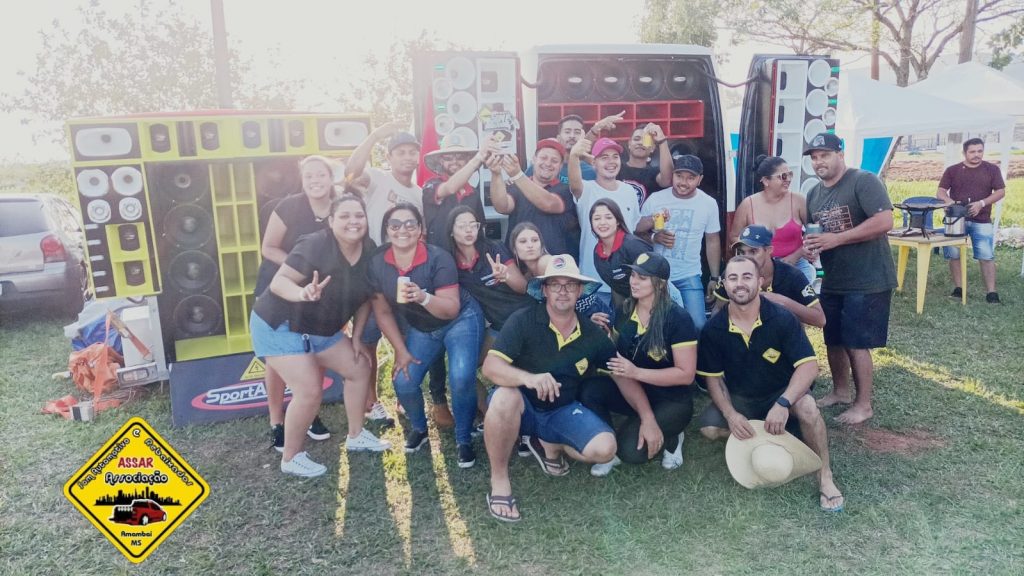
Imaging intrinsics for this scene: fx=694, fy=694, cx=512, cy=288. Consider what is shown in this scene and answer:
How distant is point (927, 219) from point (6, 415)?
27.8ft

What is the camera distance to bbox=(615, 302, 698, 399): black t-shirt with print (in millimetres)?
3385

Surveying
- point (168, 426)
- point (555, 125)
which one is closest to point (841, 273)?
point (555, 125)

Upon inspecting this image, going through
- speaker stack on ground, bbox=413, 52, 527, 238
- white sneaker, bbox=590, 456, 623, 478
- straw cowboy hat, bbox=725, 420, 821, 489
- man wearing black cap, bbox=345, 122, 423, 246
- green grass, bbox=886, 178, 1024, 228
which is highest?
speaker stack on ground, bbox=413, 52, 527, 238

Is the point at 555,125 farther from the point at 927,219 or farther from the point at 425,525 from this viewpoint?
the point at 927,219

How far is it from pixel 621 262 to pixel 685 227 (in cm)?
74

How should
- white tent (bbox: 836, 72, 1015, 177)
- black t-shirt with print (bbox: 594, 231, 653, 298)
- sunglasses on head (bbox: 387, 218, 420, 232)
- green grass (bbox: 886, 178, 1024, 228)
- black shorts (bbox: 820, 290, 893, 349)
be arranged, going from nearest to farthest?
sunglasses on head (bbox: 387, 218, 420, 232) < black t-shirt with print (bbox: 594, 231, 653, 298) < black shorts (bbox: 820, 290, 893, 349) < white tent (bbox: 836, 72, 1015, 177) < green grass (bbox: 886, 178, 1024, 228)

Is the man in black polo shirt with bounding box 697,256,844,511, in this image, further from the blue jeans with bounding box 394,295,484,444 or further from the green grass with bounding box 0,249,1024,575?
the blue jeans with bounding box 394,295,484,444

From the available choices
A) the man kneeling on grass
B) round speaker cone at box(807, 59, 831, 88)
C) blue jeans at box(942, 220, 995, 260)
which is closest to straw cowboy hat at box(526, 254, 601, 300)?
the man kneeling on grass

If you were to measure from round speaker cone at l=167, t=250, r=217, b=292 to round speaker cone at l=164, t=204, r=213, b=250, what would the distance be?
6 centimetres

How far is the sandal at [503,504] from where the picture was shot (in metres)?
3.16

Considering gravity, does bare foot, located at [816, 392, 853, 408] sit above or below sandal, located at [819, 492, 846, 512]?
above

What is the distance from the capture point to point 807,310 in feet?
12.1

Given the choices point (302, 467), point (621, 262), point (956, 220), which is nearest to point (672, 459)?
point (621, 262)

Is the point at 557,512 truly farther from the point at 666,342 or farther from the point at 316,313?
the point at 316,313
